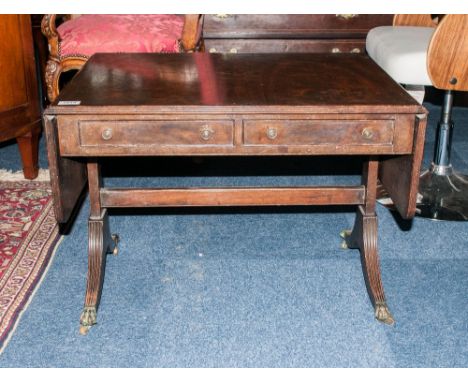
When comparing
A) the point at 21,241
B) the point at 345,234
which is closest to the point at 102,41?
the point at 21,241

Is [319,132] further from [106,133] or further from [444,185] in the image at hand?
[444,185]

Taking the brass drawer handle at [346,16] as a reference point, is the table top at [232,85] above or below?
below

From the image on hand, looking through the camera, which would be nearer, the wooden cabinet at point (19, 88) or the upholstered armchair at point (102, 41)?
the wooden cabinet at point (19, 88)

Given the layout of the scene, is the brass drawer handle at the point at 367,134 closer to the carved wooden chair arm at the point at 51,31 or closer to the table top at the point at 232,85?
the table top at the point at 232,85

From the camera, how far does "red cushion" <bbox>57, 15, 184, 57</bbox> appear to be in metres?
3.54

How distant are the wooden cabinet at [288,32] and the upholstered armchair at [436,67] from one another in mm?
657

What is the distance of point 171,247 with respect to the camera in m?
2.88

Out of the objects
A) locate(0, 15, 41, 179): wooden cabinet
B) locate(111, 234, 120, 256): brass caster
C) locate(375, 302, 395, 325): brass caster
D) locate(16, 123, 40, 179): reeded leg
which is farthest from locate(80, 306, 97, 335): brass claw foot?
locate(16, 123, 40, 179): reeded leg

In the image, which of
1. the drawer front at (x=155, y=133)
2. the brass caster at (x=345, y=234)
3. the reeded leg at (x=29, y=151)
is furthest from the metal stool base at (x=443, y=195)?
the reeded leg at (x=29, y=151)

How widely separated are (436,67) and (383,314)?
112 cm

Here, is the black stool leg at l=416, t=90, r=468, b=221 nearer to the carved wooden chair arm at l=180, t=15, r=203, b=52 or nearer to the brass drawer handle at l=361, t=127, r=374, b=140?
the brass drawer handle at l=361, t=127, r=374, b=140

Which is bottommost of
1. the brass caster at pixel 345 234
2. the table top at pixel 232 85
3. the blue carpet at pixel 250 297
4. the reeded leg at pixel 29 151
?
the blue carpet at pixel 250 297

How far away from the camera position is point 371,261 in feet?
8.17

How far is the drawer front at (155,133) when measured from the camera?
82.0 inches
